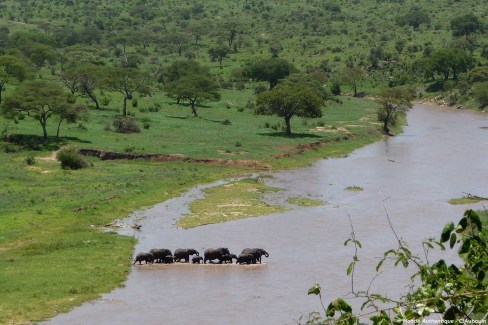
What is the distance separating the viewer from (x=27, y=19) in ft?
518

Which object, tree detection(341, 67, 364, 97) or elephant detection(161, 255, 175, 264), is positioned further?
tree detection(341, 67, 364, 97)

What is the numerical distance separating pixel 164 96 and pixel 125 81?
1266 centimetres

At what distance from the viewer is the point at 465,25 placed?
130625 millimetres

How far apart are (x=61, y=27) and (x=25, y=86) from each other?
3677 inches

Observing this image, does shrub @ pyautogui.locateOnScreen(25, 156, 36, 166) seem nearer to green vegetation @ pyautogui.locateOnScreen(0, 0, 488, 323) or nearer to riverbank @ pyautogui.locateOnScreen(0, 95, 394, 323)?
green vegetation @ pyautogui.locateOnScreen(0, 0, 488, 323)

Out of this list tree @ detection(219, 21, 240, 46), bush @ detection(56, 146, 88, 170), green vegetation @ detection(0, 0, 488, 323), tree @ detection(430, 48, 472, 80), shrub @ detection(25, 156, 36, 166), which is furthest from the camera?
tree @ detection(219, 21, 240, 46)

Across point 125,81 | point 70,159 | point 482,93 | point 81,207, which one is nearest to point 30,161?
point 70,159

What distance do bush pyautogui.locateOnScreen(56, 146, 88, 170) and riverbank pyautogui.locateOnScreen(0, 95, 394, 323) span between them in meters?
0.70

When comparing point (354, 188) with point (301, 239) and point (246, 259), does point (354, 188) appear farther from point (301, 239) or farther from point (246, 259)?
point (246, 259)

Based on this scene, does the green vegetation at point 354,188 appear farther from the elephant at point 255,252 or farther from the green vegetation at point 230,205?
the elephant at point 255,252

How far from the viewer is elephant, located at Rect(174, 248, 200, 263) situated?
111 feet

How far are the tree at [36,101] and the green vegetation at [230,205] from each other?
17.3 m

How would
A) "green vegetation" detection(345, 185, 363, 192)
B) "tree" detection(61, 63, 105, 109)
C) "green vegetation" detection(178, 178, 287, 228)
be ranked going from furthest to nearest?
"tree" detection(61, 63, 105, 109)
"green vegetation" detection(345, 185, 363, 192)
"green vegetation" detection(178, 178, 287, 228)

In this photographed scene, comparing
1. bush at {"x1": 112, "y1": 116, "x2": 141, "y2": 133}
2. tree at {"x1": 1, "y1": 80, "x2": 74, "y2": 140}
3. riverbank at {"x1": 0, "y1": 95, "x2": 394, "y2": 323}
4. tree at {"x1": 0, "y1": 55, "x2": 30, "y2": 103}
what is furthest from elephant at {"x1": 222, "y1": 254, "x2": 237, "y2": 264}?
tree at {"x1": 0, "y1": 55, "x2": 30, "y2": 103}
